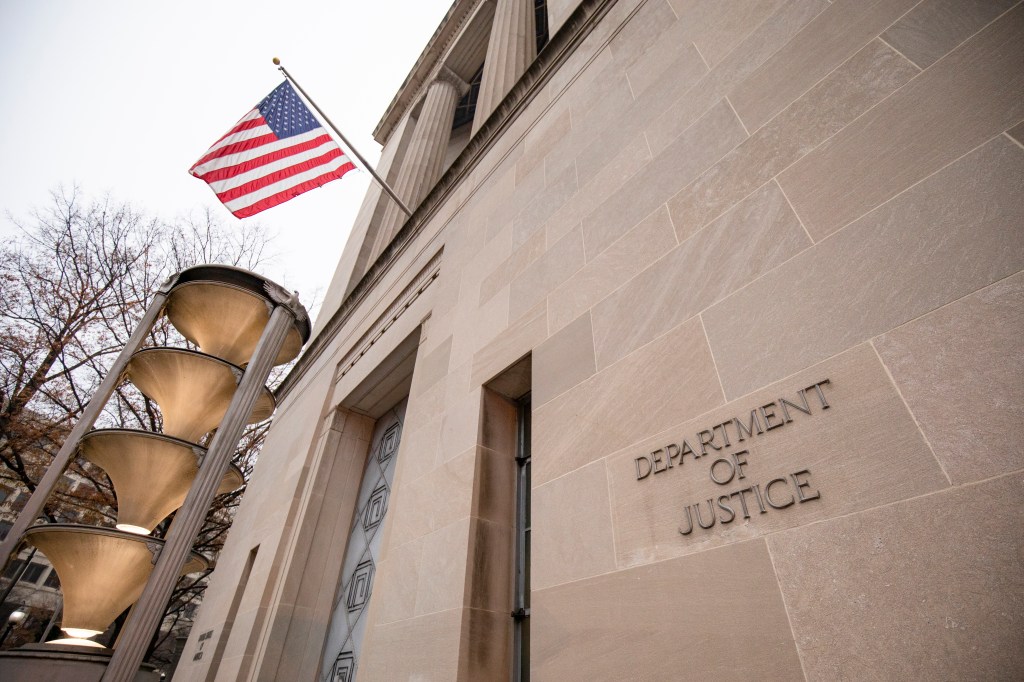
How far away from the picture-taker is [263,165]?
848 centimetres

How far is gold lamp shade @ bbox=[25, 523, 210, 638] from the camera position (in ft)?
7.55

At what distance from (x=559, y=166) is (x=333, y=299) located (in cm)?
1000

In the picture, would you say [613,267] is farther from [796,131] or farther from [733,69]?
[733,69]

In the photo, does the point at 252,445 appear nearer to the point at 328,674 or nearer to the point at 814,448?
the point at 328,674

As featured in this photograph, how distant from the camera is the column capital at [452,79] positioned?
16812 millimetres

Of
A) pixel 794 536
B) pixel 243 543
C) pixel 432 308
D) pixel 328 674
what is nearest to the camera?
pixel 794 536

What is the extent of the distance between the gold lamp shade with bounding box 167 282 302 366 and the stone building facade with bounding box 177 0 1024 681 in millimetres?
1932

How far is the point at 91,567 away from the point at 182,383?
3.53 feet

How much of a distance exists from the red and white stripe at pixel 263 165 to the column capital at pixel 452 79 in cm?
906

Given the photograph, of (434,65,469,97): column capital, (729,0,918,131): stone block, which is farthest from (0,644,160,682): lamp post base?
(434,65,469,97): column capital

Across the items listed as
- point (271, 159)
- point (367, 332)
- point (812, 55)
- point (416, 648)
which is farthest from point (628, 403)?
point (271, 159)

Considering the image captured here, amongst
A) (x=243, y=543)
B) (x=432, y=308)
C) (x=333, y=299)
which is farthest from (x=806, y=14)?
(x=333, y=299)

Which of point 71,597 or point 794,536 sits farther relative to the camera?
point 71,597

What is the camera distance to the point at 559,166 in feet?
17.3
